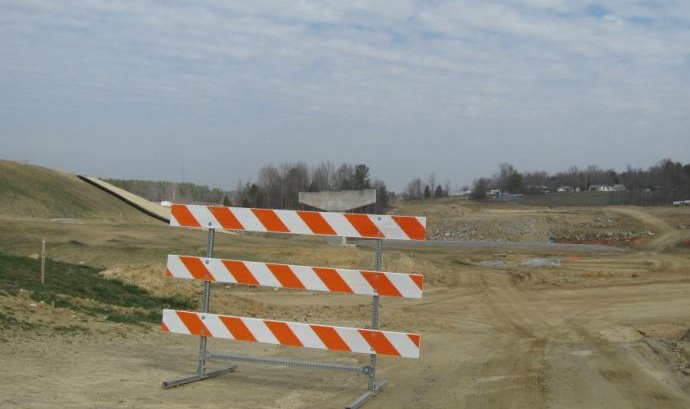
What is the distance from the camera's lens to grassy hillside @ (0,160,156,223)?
5725 centimetres

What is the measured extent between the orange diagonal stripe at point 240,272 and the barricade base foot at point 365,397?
1792mm

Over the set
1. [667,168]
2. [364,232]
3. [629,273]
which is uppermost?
[667,168]

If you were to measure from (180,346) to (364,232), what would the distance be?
4480 millimetres

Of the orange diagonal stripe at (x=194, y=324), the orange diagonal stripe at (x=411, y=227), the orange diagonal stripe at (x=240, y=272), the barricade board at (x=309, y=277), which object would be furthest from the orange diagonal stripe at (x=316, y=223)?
the orange diagonal stripe at (x=194, y=324)

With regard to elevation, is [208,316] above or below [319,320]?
above

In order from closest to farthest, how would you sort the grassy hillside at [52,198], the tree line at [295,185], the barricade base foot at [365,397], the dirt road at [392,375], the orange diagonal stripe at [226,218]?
the barricade base foot at [365,397]
the dirt road at [392,375]
the orange diagonal stripe at [226,218]
the grassy hillside at [52,198]
the tree line at [295,185]

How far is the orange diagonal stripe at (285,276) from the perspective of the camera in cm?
786

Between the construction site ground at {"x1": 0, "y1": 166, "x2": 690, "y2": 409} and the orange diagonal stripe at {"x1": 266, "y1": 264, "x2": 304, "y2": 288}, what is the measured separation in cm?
126

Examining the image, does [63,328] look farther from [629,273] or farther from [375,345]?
[629,273]

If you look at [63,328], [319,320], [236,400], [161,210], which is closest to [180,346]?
[63,328]

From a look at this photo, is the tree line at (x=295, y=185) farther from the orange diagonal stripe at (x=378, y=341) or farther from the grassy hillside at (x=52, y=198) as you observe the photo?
the orange diagonal stripe at (x=378, y=341)

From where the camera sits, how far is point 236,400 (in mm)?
7402

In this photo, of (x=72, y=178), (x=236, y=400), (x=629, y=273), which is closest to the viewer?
(x=236, y=400)

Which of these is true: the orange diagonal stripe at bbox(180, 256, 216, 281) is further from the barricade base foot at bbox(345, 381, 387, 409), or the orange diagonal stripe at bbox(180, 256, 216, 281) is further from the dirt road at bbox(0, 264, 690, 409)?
the barricade base foot at bbox(345, 381, 387, 409)
